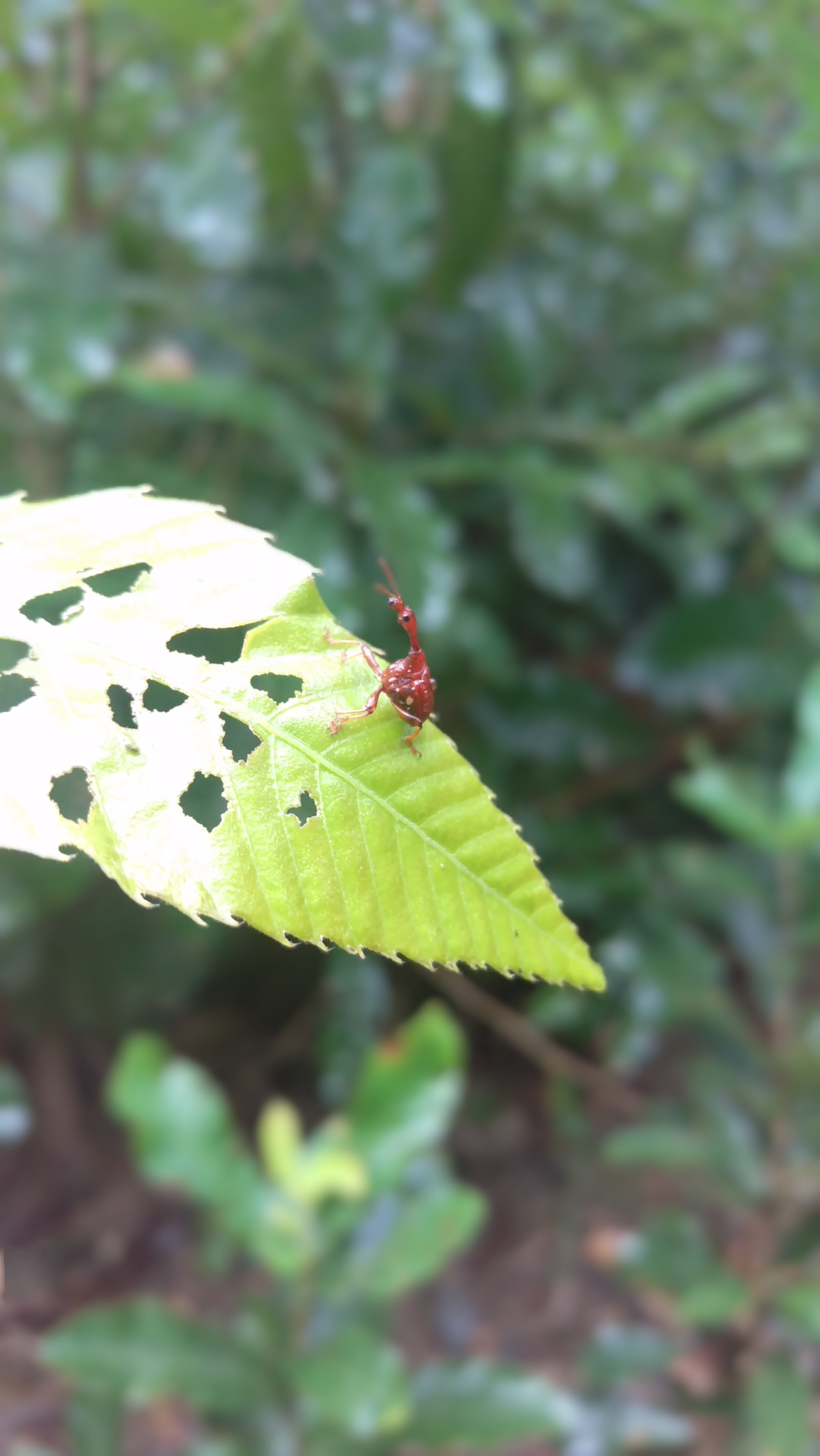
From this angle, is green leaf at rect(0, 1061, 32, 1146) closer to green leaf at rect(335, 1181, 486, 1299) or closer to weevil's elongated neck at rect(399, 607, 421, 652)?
green leaf at rect(335, 1181, 486, 1299)

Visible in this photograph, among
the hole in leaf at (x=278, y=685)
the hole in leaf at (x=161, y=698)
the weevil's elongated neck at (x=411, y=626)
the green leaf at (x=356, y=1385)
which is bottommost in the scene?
the green leaf at (x=356, y=1385)

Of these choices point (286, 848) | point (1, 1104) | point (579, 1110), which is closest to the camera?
point (286, 848)

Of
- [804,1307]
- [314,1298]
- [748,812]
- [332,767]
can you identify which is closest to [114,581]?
[332,767]

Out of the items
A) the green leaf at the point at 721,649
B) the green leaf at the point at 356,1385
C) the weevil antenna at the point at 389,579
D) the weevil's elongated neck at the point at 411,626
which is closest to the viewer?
the weevil's elongated neck at the point at 411,626

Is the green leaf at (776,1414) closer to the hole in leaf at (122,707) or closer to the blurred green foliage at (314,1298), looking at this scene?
the blurred green foliage at (314,1298)

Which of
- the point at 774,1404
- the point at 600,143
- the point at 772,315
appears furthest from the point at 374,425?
the point at 774,1404

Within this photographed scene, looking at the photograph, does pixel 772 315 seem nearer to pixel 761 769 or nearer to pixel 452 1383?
pixel 761 769

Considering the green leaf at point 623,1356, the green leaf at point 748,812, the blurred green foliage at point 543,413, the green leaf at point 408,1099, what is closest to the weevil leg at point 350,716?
the blurred green foliage at point 543,413

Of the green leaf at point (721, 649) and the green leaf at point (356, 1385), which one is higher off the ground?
the green leaf at point (721, 649)
